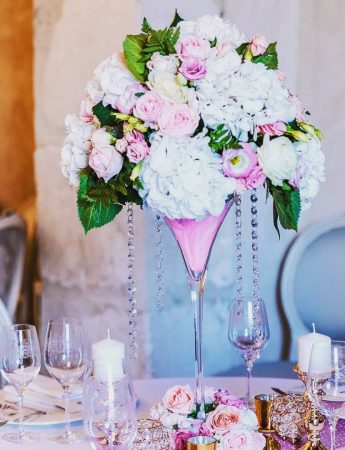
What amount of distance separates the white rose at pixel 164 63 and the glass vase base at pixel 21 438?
1.96ft

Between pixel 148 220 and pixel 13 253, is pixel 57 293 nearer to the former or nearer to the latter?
pixel 13 253

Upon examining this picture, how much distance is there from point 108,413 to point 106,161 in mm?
380

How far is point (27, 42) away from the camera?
11.7 ft

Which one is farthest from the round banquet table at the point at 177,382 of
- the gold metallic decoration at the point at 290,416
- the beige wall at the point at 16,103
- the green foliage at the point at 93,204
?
the beige wall at the point at 16,103

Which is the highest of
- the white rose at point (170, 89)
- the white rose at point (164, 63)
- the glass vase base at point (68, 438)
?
the white rose at point (164, 63)

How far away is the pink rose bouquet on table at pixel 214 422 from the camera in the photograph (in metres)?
1.10

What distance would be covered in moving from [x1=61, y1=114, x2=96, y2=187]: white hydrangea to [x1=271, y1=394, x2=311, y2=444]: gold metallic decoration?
470 mm

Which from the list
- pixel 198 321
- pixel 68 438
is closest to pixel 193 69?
pixel 198 321

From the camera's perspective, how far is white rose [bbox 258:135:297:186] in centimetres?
117

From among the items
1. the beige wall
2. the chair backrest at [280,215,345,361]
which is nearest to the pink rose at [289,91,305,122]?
the chair backrest at [280,215,345,361]

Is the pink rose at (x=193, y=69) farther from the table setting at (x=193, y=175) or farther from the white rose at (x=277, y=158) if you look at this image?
the white rose at (x=277, y=158)

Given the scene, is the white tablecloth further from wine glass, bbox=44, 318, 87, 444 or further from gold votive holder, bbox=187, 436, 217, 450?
gold votive holder, bbox=187, 436, 217, 450

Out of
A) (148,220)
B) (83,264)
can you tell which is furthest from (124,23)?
(83,264)

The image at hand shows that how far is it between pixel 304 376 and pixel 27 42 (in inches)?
103
